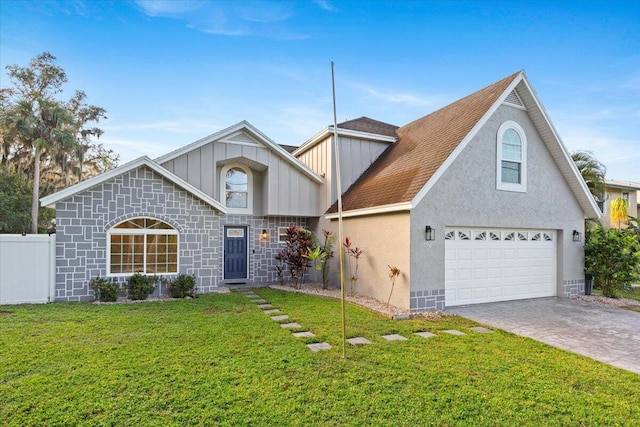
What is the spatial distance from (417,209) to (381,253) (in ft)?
5.68

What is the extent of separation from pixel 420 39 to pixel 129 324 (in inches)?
498

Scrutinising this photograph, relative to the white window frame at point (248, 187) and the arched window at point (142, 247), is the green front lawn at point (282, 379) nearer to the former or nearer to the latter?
the arched window at point (142, 247)

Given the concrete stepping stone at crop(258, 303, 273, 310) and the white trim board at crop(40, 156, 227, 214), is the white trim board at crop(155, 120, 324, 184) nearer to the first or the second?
the white trim board at crop(40, 156, 227, 214)

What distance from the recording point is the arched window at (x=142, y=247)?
9555mm

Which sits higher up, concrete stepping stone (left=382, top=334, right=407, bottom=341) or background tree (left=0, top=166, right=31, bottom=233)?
background tree (left=0, top=166, right=31, bottom=233)

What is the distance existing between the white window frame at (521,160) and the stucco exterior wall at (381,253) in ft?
11.4

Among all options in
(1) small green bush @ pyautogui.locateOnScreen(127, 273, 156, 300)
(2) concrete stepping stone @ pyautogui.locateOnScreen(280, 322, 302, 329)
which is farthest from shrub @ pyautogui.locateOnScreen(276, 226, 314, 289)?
(2) concrete stepping stone @ pyautogui.locateOnScreen(280, 322, 302, 329)

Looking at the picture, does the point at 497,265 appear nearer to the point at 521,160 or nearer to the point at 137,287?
the point at 521,160

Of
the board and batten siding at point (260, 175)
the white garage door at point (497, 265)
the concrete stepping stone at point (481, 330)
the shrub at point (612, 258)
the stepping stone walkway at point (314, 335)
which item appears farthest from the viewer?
the board and batten siding at point (260, 175)

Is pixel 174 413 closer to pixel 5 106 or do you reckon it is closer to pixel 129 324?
pixel 129 324

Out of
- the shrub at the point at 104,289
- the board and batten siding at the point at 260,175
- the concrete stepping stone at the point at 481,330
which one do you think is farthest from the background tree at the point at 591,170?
→ the shrub at the point at 104,289

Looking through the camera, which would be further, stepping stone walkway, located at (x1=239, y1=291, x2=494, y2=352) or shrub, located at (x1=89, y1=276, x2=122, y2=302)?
shrub, located at (x1=89, y1=276, x2=122, y2=302)

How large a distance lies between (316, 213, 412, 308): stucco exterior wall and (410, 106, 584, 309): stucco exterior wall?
0.27 m

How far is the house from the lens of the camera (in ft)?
29.2
